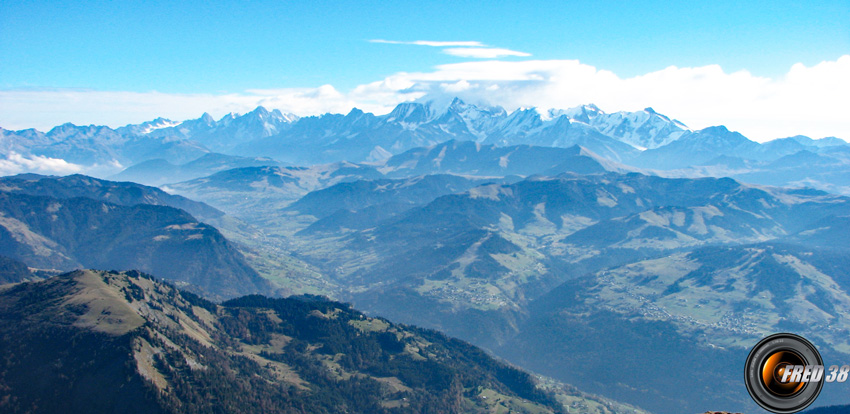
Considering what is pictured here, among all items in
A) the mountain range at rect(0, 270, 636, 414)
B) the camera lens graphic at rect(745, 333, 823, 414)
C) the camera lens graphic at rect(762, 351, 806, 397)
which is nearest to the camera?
the camera lens graphic at rect(745, 333, 823, 414)

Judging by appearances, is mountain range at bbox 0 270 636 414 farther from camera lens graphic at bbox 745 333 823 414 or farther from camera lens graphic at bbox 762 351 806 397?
camera lens graphic at bbox 762 351 806 397

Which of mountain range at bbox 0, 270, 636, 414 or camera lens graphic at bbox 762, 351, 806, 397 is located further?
mountain range at bbox 0, 270, 636, 414

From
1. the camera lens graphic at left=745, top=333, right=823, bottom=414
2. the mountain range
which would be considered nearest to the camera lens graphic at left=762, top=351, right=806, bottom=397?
the camera lens graphic at left=745, top=333, right=823, bottom=414

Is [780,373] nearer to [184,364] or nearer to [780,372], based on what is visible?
[780,372]

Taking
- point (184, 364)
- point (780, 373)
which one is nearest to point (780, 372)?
point (780, 373)

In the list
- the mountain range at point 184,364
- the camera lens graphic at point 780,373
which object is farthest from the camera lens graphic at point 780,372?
the mountain range at point 184,364

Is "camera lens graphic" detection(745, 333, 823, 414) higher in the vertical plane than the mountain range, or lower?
higher

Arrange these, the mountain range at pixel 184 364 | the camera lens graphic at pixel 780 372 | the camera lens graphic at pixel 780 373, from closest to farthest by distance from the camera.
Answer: the camera lens graphic at pixel 780 373 → the camera lens graphic at pixel 780 372 → the mountain range at pixel 184 364

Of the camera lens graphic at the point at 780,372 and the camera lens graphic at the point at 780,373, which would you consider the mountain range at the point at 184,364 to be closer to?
the camera lens graphic at the point at 780,373

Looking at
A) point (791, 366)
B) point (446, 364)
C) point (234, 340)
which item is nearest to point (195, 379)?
point (234, 340)

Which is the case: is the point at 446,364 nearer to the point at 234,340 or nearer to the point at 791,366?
the point at 234,340
